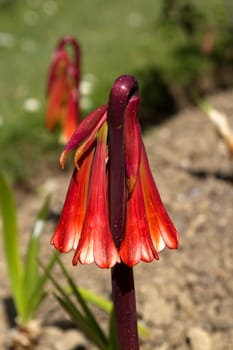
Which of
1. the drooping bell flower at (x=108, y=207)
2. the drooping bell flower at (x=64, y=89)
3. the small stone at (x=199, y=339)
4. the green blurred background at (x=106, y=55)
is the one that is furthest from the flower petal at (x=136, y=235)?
the green blurred background at (x=106, y=55)

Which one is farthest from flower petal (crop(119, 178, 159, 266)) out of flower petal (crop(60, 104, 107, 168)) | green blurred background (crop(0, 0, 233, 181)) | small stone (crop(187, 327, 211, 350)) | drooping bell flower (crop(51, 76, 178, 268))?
green blurred background (crop(0, 0, 233, 181))

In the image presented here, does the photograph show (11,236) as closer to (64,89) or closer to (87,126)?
(64,89)

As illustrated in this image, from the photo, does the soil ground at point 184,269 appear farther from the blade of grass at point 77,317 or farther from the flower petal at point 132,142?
the flower petal at point 132,142

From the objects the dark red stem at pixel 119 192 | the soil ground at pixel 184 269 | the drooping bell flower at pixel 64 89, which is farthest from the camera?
the drooping bell flower at pixel 64 89

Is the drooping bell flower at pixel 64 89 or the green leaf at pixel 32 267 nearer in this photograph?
the green leaf at pixel 32 267

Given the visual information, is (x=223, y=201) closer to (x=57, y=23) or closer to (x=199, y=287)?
(x=199, y=287)

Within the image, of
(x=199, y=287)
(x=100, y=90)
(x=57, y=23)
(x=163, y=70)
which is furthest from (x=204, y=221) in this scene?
(x=57, y=23)

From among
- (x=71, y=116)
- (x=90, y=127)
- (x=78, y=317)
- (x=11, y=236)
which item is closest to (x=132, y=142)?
(x=90, y=127)
